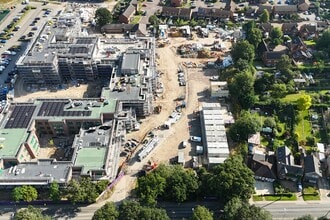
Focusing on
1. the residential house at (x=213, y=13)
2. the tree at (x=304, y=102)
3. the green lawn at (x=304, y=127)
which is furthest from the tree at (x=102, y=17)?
the green lawn at (x=304, y=127)

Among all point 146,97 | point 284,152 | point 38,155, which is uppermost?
point 146,97

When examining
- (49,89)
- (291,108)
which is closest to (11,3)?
(49,89)

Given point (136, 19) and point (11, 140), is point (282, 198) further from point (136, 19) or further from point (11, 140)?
point (136, 19)

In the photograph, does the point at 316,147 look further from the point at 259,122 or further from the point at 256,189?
the point at 256,189

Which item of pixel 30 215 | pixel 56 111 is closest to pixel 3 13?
pixel 56 111

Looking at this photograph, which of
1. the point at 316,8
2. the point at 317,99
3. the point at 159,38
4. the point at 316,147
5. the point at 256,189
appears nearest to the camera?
the point at 256,189
